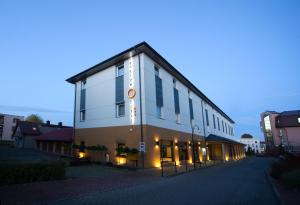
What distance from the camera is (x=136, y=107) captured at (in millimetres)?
19859

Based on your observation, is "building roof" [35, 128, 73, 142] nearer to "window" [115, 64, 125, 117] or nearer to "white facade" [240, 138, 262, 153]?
"window" [115, 64, 125, 117]

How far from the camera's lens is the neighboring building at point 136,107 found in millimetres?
19750

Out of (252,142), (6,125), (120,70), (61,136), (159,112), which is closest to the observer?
(159,112)

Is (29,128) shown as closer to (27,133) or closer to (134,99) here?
(27,133)

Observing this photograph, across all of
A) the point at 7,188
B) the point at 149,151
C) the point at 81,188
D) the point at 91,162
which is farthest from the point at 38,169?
the point at 91,162

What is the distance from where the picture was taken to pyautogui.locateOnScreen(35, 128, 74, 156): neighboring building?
2984cm

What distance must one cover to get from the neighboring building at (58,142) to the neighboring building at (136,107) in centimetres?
467

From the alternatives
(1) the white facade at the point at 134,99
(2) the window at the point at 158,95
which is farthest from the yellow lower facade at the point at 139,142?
(2) the window at the point at 158,95

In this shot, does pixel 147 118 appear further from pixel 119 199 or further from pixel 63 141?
pixel 63 141

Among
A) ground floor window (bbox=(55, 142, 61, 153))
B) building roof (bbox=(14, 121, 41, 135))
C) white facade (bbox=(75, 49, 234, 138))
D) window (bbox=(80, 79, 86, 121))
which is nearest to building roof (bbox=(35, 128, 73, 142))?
ground floor window (bbox=(55, 142, 61, 153))

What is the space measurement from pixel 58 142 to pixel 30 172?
77.3ft

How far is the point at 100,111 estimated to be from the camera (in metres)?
23.3

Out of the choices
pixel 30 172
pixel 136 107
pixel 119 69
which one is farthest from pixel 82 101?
pixel 30 172

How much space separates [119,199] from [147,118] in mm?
11782
